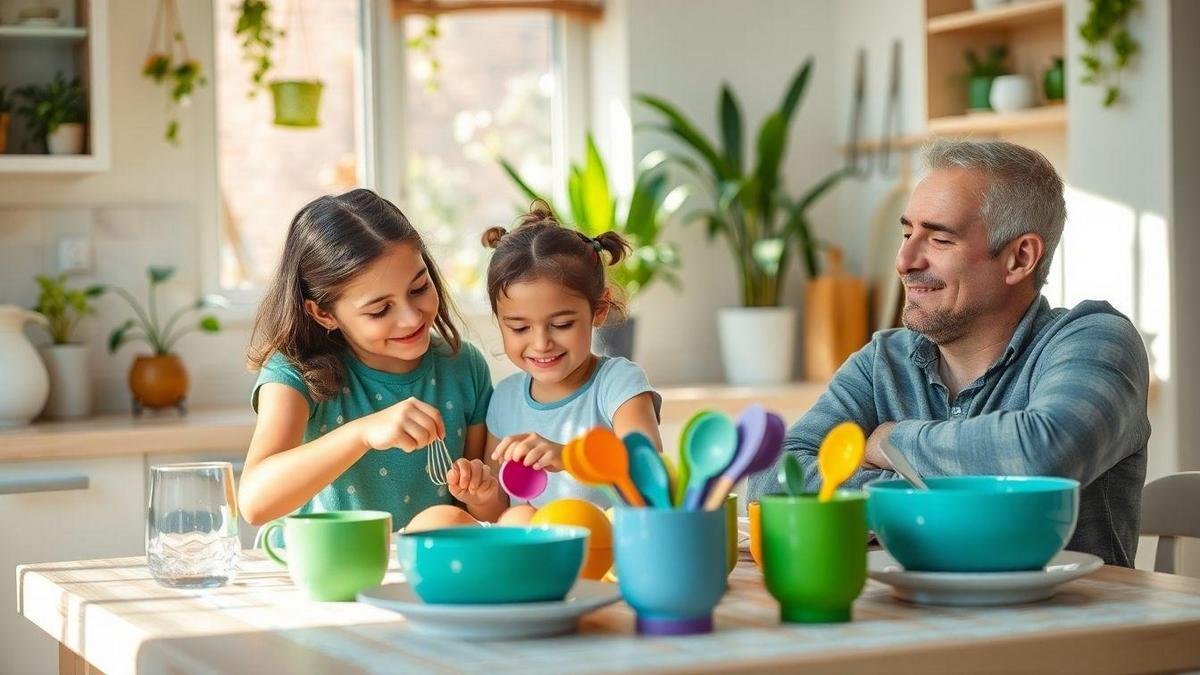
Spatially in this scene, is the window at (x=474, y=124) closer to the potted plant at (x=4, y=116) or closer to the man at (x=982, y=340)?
the potted plant at (x=4, y=116)

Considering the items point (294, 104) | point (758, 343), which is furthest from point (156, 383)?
point (758, 343)

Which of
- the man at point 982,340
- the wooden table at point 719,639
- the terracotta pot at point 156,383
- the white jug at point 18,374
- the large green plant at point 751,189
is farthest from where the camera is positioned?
the large green plant at point 751,189

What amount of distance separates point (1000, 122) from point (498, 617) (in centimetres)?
324

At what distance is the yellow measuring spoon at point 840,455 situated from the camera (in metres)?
1.30

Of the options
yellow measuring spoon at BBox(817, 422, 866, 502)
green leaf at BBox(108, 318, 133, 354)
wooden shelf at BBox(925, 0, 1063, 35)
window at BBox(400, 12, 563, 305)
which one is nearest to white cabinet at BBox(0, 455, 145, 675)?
green leaf at BBox(108, 318, 133, 354)

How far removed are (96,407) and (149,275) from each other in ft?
1.22

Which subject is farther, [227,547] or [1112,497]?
[1112,497]

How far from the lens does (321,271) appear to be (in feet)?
6.96

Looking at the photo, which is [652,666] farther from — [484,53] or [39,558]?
[484,53]

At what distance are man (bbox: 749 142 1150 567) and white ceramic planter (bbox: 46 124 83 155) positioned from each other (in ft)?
7.47

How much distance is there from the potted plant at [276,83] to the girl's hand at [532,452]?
2.72m

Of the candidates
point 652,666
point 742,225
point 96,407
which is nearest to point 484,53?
point 742,225

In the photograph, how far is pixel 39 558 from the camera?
3385 millimetres

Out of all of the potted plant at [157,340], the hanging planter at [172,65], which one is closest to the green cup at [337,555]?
the potted plant at [157,340]
